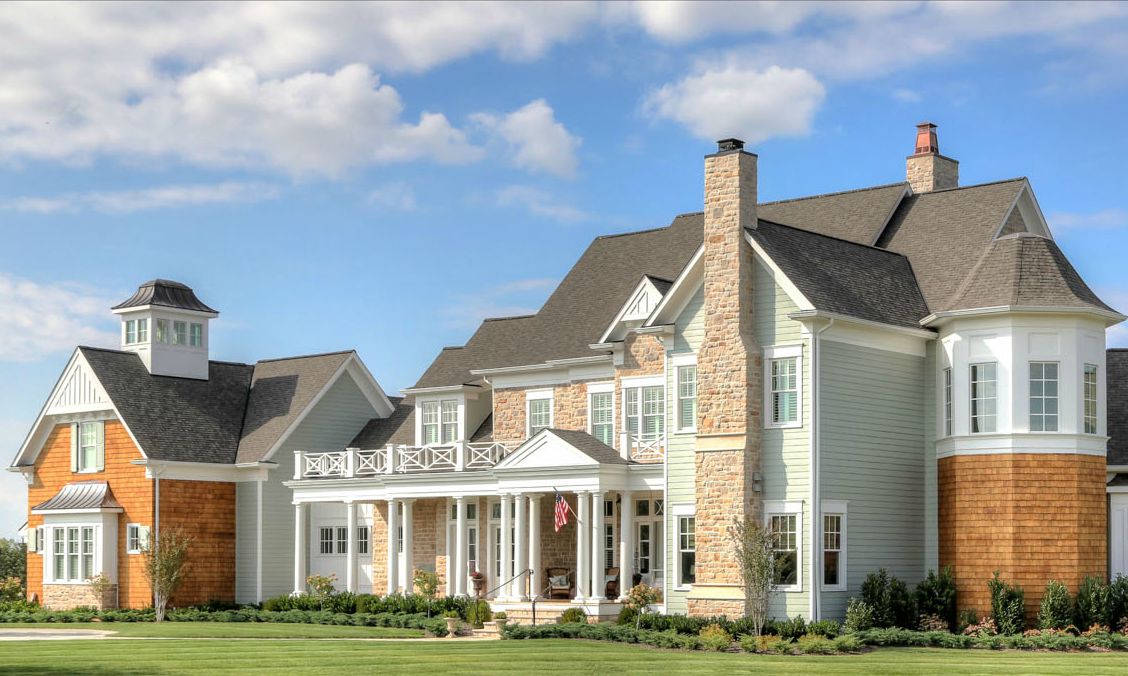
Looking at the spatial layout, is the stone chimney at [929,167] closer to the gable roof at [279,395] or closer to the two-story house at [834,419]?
the two-story house at [834,419]

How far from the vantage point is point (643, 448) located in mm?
36344

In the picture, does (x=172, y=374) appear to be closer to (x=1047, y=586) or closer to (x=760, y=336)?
(x=760, y=336)

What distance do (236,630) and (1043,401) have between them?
19.5m

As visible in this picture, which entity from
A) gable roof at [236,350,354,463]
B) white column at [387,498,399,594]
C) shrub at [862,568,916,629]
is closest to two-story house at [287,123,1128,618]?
shrub at [862,568,916,629]

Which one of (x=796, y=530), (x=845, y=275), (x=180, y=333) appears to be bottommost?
(x=796, y=530)

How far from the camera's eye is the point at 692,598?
32.5 m

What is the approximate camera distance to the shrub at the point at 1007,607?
1221 inches

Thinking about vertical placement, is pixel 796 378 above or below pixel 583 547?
above

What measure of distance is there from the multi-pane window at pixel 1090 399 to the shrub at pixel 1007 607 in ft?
13.0

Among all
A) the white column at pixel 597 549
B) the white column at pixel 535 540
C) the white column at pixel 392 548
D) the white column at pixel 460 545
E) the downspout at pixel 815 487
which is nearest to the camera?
the downspout at pixel 815 487

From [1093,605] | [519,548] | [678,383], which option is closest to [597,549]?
[519,548]

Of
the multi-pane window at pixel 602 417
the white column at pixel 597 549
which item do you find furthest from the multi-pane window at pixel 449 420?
the white column at pixel 597 549

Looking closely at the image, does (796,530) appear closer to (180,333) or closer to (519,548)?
(519,548)

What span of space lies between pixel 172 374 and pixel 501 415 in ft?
40.7
